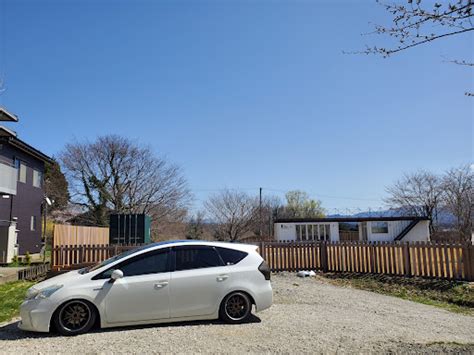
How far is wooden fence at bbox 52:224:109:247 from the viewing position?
50.3 feet

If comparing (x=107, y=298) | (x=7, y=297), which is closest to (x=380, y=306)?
→ (x=107, y=298)

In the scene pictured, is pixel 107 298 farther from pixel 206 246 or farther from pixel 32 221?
pixel 32 221

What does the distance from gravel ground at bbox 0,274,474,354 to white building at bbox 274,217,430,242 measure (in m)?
24.6

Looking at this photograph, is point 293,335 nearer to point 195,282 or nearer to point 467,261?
point 195,282

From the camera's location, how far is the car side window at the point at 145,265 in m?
7.09

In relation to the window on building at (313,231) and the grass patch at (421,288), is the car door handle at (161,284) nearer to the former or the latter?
the grass patch at (421,288)

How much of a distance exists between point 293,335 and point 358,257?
9.71 m

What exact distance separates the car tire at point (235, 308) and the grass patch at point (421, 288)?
5.50 metres

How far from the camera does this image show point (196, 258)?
7492 mm

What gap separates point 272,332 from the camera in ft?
21.7

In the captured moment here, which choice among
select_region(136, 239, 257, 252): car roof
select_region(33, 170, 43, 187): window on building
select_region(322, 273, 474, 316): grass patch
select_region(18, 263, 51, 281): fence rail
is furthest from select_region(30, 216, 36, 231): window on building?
select_region(136, 239, 257, 252): car roof

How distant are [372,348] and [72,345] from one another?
4.15m

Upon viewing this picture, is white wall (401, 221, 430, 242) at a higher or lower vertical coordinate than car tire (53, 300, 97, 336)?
higher

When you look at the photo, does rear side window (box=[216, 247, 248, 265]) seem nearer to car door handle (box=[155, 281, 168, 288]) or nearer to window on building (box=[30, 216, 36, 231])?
car door handle (box=[155, 281, 168, 288])
